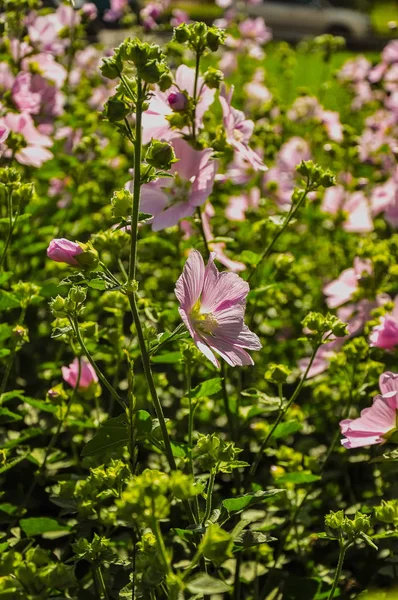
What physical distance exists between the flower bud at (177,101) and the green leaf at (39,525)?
814 millimetres

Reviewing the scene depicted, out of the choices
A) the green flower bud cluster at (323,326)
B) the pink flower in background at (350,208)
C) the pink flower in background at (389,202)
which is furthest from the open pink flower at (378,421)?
the pink flower in background at (350,208)

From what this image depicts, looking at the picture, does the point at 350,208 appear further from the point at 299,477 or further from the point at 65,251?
A: the point at 65,251

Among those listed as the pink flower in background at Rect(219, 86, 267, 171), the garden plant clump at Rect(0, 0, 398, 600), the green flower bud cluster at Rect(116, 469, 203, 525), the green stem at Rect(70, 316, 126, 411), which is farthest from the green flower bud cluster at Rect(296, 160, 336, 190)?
the green flower bud cluster at Rect(116, 469, 203, 525)

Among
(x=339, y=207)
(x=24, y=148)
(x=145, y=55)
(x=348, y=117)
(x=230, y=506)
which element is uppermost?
(x=145, y=55)

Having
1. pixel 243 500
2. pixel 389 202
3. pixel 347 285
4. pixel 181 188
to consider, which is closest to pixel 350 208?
pixel 389 202

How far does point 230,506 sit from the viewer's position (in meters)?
1.29

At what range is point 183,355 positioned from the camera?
151 centimetres

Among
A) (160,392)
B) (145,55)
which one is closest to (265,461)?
(160,392)

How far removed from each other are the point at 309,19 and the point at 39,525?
51.1 ft

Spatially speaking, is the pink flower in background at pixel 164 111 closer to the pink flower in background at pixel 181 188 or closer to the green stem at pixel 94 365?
the pink flower in background at pixel 181 188

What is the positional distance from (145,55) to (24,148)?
111 cm

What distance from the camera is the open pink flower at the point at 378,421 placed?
1.44 metres

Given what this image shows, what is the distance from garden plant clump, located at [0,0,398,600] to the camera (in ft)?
4.14

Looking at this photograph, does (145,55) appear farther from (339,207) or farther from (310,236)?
(310,236)
